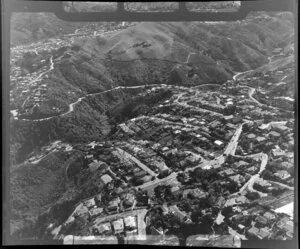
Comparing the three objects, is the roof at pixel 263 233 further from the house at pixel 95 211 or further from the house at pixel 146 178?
the house at pixel 95 211

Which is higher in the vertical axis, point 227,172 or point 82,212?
point 227,172

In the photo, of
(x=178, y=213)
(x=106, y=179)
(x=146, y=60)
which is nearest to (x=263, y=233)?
(x=178, y=213)

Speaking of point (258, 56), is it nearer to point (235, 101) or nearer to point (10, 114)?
point (235, 101)

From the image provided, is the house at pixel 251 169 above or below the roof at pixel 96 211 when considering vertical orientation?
above

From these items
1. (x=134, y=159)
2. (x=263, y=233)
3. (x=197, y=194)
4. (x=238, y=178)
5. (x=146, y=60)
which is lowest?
(x=263, y=233)

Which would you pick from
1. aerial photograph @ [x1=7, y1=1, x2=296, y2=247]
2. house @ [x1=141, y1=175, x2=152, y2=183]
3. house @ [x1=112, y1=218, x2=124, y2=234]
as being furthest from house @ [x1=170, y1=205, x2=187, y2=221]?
house @ [x1=112, y1=218, x2=124, y2=234]

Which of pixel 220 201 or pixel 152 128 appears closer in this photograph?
pixel 220 201

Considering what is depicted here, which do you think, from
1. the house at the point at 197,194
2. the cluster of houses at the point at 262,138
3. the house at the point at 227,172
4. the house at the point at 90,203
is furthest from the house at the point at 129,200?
the cluster of houses at the point at 262,138

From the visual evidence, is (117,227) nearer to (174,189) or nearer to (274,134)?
(174,189)
